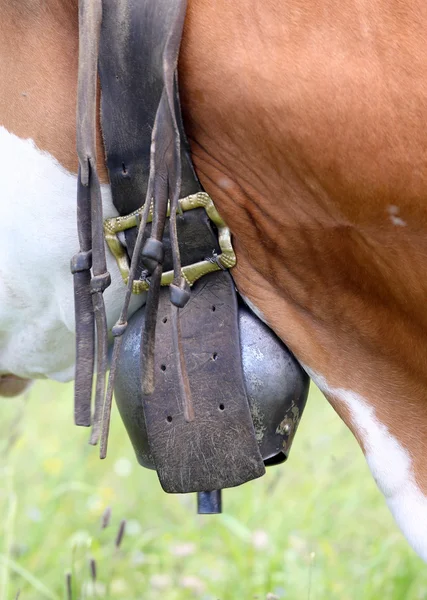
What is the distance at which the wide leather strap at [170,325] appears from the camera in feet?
3.29

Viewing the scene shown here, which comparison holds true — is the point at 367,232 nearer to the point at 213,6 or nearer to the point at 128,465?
the point at 213,6

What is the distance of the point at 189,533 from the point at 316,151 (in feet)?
5.25

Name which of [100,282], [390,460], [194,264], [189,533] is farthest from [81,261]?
[189,533]

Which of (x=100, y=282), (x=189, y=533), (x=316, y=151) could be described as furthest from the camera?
(x=189, y=533)

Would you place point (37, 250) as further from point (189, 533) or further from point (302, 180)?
point (189, 533)

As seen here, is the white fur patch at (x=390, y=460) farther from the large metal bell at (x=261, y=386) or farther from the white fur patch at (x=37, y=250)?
the white fur patch at (x=37, y=250)

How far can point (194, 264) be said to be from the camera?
44.0 inches

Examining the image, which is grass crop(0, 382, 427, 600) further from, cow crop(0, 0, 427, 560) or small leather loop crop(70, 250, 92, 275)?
small leather loop crop(70, 250, 92, 275)

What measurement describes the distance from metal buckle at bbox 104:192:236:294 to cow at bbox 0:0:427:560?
0.07 feet

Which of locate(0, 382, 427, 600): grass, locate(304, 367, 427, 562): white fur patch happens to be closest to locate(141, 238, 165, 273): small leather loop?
locate(304, 367, 427, 562): white fur patch

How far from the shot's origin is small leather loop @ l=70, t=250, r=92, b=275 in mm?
1093

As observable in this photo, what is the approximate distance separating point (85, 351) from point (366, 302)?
1.24 feet

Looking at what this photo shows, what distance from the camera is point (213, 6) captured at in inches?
38.3

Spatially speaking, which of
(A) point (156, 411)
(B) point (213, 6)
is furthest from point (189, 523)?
(B) point (213, 6)
